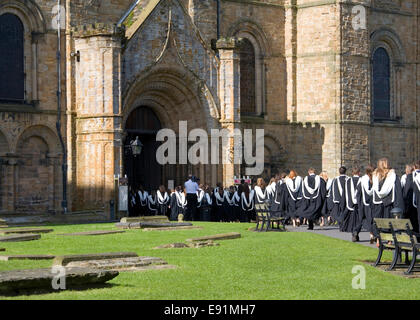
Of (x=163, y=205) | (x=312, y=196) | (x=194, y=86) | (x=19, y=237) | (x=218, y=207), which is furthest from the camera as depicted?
(x=194, y=86)

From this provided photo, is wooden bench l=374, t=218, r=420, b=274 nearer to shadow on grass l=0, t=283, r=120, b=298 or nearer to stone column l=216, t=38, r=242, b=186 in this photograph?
shadow on grass l=0, t=283, r=120, b=298

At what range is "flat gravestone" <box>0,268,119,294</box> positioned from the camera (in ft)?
37.1

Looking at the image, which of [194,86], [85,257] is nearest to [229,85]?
[194,86]

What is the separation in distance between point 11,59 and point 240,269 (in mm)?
19095

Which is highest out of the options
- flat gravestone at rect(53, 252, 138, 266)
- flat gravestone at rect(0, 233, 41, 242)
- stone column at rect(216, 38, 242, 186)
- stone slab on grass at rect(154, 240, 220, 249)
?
stone column at rect(216, 38, 242, 186)

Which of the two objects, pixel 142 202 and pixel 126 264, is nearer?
pixel 126 264

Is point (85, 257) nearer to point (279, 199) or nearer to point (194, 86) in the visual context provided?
point (279, 199)

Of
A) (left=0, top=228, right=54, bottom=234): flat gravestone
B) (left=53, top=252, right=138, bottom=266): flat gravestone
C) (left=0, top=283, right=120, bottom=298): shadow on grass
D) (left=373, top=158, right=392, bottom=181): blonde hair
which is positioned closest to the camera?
(left=0, top=283, right=120, bottom=298): shadow on grass

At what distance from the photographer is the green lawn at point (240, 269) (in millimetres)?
11828

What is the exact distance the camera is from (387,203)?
2000cm

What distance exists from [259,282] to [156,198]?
19.1 m

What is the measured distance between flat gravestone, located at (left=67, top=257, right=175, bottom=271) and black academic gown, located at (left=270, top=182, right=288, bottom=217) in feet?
43.8

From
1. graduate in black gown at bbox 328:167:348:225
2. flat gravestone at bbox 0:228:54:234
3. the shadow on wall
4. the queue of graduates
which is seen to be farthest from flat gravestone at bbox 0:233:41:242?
the shadow on wall

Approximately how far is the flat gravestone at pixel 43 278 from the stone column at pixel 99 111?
17112 mm
